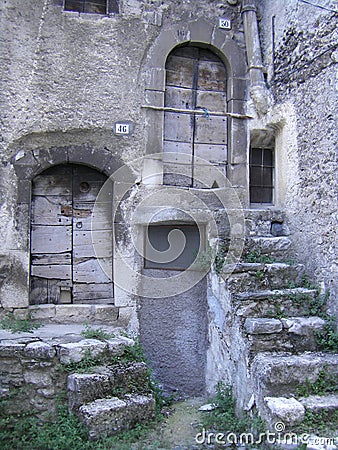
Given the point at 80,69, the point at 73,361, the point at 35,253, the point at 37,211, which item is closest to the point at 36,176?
the point at 37,211

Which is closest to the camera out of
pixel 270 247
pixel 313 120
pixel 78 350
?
pixel 78 350

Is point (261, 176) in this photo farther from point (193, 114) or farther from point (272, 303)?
point (272, 303)

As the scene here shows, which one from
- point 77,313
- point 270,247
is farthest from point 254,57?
point 77,313

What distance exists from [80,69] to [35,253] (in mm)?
2310

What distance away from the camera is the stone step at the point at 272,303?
15.3 ft

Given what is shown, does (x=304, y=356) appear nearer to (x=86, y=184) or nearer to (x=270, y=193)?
(x=270, y=193)


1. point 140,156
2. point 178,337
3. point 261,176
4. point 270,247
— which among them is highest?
point 140,156

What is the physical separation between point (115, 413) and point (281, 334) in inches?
A: 65.6

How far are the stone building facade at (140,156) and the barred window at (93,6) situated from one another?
18 mm

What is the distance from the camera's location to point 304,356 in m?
4.31

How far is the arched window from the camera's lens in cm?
623

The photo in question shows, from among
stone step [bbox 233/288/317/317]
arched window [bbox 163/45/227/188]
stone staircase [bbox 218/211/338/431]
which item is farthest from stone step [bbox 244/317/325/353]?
arched window [bbox 163/45/227/188]

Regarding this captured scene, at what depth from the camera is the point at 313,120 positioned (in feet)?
17.0

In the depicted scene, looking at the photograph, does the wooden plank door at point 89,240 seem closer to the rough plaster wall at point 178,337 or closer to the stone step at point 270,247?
the rough plaster wall at point 178,337
